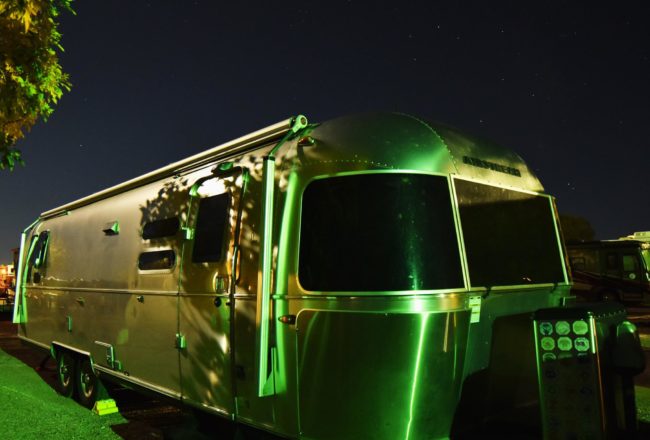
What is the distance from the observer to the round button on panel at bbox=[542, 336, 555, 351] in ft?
11.3

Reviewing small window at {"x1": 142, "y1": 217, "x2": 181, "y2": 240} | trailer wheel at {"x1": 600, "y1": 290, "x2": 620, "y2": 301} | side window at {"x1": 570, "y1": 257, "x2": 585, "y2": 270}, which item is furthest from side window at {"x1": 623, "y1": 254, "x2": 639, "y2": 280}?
small window at {"x1": 142, "y1": 217, "x2": 181, "y2": 240}

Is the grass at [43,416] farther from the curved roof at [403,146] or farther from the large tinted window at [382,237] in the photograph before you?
the curved roof at [403,146]

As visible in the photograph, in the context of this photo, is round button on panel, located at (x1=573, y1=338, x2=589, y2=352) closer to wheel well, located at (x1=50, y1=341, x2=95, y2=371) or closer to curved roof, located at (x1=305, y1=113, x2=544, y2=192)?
curved roof, located at (x1=305, y1=113, x2=544, y2=192)

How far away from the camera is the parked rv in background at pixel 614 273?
21.2 meters

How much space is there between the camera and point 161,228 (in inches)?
222

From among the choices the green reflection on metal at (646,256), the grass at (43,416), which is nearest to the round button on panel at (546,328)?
the grass at (43,416)

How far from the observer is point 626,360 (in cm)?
A: 364

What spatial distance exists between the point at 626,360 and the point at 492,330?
2.76ft

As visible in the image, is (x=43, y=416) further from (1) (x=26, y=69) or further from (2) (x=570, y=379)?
(2) (x=570, y=379)

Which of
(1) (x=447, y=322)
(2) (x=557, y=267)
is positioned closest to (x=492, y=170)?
(2) (x=557, y=267)

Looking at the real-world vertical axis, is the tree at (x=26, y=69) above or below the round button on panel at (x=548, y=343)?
above

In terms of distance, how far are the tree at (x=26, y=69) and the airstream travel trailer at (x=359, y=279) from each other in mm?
3947

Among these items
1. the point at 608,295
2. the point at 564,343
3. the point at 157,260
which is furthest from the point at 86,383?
the point at 608,295

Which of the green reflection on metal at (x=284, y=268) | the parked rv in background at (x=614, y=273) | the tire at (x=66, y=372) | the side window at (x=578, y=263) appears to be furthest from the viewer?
the side window at (x=578, y=263)
